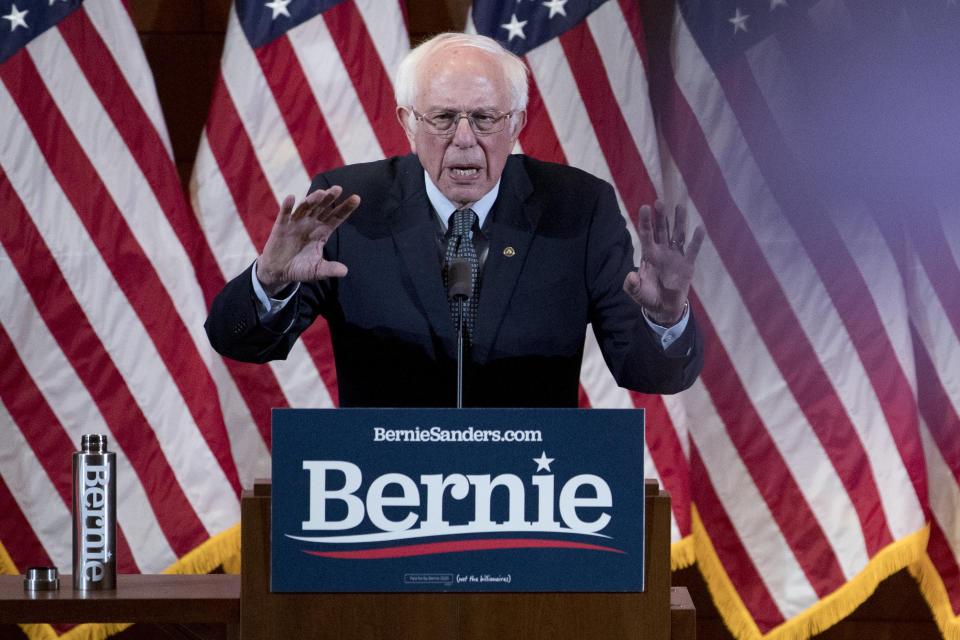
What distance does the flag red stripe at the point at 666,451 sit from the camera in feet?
10.2

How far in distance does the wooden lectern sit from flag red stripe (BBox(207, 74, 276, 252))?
6.01 ft

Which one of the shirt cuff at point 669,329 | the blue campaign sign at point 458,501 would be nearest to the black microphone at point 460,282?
the blue campaign sign at point 458,501

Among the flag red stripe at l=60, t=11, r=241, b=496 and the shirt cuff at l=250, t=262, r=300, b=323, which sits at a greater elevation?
the flag red stripe at l=60, t=11, r=241, b=496

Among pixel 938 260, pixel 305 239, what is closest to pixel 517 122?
pixel 305 239

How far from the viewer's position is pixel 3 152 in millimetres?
2961

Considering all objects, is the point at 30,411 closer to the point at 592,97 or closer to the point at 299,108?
the point at 299,108

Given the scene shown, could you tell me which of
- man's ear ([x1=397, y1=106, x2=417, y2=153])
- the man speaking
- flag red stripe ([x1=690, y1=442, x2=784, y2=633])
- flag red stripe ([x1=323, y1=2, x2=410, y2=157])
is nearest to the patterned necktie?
the man speaking

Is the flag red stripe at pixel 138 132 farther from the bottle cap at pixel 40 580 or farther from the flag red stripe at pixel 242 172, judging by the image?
the bottle cap at pixel 40 580

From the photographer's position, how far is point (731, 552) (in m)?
3.20

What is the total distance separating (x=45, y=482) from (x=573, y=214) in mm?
1914

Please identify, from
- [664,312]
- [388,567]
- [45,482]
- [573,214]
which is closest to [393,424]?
[388,567]

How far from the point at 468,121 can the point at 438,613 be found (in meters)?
0.89

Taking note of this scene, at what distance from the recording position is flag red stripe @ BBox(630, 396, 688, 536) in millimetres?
3111

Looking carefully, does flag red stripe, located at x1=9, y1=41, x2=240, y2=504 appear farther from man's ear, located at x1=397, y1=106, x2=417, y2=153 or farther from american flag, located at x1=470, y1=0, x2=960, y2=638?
man's ear, located at x1=397, y1=106, x2=417, y2=153
